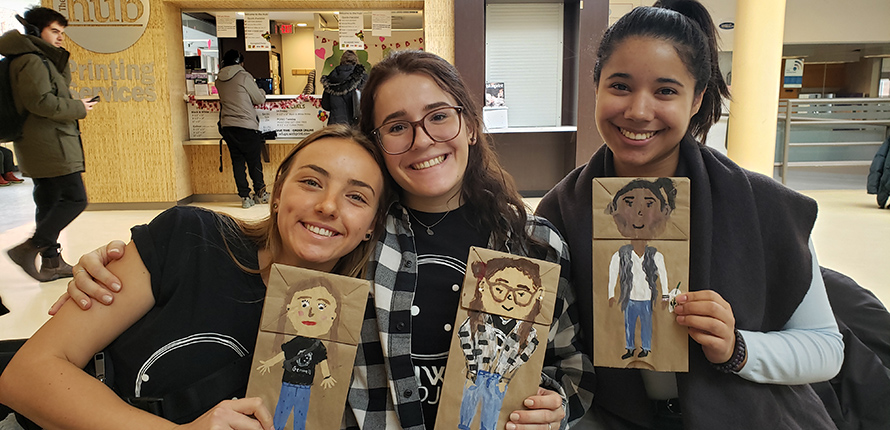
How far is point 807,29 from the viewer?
32.6 feet

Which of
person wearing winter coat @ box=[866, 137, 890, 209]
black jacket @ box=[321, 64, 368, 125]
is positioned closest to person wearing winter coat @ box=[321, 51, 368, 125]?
black jacket @ box=[321, 64, 368, 125]

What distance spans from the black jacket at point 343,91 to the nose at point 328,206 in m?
5.06

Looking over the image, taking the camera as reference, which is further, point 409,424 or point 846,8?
point 846,8

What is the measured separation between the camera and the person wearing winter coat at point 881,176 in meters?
6.11

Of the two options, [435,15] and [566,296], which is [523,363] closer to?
[566,296]

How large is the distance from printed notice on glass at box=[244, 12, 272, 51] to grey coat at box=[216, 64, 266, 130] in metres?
0.68

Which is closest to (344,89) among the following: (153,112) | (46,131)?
(153,112)

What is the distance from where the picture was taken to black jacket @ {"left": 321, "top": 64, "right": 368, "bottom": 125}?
6070 mm

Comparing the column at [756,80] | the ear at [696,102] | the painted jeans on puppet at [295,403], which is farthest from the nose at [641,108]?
the column at [756,80]

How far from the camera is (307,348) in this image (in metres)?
0.98

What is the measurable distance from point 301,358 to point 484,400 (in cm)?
32

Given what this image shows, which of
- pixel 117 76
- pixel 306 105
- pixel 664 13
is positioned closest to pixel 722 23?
pixel 306 105

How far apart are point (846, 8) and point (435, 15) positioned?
765 cm

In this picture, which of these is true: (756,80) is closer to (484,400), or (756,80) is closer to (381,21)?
(381,21)
